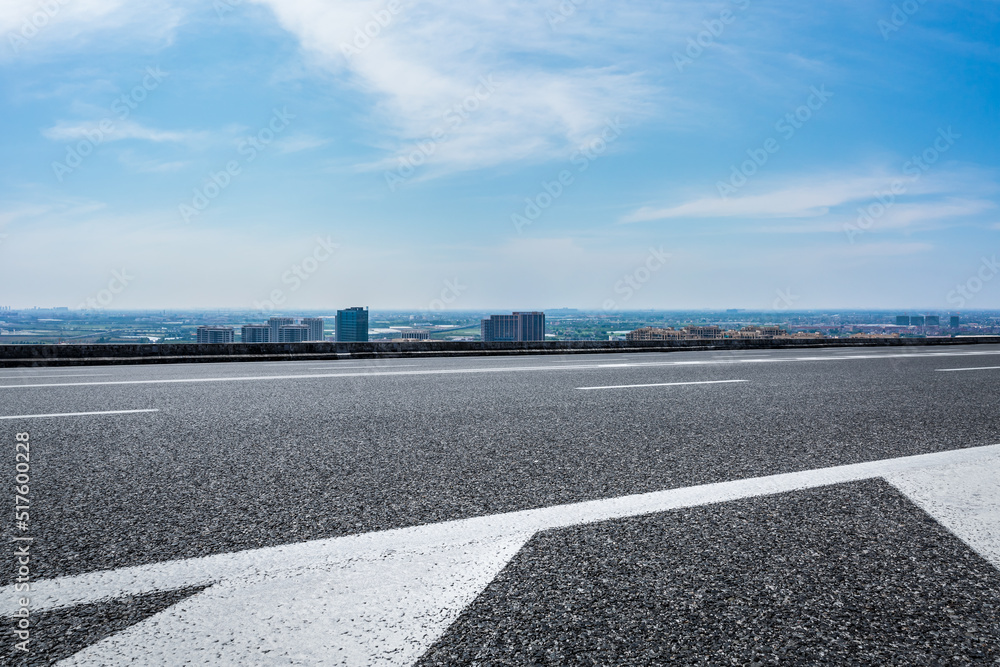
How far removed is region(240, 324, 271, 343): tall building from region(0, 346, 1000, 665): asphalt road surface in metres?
11.8

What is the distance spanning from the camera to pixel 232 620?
1690 mm

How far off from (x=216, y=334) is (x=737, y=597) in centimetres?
1597

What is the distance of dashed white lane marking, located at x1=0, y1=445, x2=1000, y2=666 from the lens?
1556 millimetres

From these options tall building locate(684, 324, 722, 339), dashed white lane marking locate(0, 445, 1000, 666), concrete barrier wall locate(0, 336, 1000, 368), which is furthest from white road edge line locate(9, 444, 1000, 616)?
tall building locate(684, 324, 722, 339)

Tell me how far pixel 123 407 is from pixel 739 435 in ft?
18.2

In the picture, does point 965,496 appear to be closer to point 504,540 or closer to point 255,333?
point 504,540

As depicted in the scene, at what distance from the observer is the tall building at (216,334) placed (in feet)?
49.8

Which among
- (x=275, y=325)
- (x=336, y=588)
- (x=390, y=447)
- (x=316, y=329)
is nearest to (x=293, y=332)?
(x=275, y=325)

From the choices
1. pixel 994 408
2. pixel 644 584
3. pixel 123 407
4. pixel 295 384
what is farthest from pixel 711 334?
pixel 644 584

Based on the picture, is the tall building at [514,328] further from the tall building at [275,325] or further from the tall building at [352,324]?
the tall building at [275,325]

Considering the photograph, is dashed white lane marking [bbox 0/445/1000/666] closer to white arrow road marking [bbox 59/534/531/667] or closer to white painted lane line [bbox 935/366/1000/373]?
white arrow road marking [bbox 59/534/531/667]

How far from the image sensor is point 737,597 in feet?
5.99

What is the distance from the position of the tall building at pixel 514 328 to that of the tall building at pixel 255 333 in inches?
255

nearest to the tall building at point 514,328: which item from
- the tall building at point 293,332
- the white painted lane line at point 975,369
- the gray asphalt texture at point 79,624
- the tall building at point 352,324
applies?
the tall building at point 352,324
